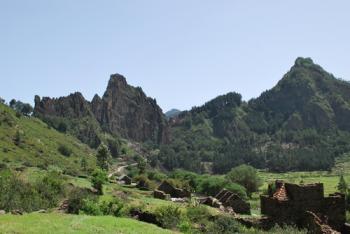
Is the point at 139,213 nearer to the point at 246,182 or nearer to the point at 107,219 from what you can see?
the point at 107,219

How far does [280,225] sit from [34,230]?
25.8m

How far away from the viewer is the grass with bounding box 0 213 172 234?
35.4 m

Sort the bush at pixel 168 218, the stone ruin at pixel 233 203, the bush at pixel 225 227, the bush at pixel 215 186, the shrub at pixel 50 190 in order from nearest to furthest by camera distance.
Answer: the bush at pixel 225 227 < the bush at pixel 168 218 < the shrub at pixel 50 190 < the stone ruin at pixel 233 203 < the bush at pixel 215 186

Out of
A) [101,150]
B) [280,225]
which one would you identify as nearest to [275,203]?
[280,225]

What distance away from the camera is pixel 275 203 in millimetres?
51688

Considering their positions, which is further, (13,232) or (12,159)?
(12,159)

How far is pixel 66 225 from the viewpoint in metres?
37.9

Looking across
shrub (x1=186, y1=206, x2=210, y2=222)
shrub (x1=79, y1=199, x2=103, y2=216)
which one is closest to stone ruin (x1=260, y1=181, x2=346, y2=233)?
shrub (x1=186, y1=206, x2=210, y2=222)

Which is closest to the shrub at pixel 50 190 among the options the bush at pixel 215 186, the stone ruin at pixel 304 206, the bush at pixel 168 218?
the bush at pixel 168 218

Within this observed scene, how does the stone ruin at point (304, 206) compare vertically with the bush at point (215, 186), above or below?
below

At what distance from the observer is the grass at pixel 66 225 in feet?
116

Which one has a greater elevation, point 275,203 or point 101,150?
point 101,150

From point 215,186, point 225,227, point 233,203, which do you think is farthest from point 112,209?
point 215,186

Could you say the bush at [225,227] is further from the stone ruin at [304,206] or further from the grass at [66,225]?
the grass at [66,225]
